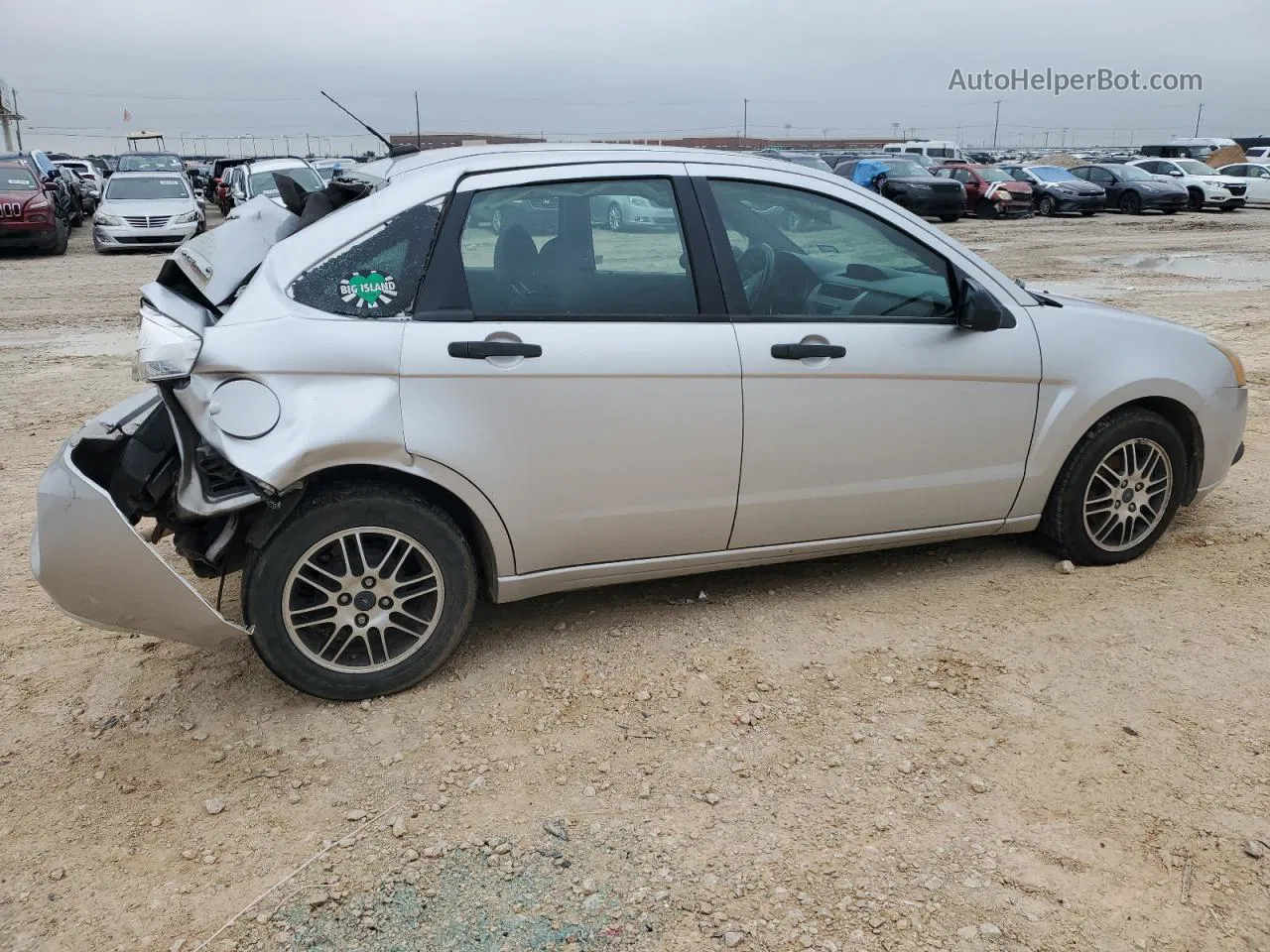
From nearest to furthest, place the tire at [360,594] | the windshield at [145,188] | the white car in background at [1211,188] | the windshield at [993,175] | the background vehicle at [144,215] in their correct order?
the tire at [360,594], the background vehicle at [144,215], the windshield at [145,188], the windshield at [993,175], the white car in background at [1211,188]

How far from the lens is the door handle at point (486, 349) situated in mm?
3434

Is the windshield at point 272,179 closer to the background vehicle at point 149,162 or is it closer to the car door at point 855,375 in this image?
the background vehicle at point 149,162

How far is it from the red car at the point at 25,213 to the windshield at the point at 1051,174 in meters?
24.9

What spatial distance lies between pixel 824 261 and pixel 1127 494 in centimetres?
178

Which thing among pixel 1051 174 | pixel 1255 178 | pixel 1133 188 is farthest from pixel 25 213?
pixel 1255 178

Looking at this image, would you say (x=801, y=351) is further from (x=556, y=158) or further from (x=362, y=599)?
(x=362, y=599)

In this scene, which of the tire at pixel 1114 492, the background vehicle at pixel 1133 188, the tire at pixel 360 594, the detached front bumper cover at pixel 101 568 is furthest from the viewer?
the background vehicle at pixel 1133 188

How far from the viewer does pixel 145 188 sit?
2030cm

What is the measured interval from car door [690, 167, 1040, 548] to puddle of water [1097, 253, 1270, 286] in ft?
41.9

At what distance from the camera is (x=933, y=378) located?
400 cm

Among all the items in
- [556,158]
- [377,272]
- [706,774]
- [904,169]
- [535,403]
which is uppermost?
[904,169]

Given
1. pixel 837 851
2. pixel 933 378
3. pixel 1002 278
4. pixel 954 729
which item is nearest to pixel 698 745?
pixel 837 851

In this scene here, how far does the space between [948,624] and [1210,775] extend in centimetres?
113

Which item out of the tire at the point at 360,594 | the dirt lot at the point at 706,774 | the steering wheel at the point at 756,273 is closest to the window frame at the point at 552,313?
the steering wheel at the point at 756,273
